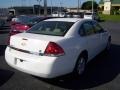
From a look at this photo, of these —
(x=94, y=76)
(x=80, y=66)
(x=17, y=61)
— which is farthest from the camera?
(x=94, y=76)

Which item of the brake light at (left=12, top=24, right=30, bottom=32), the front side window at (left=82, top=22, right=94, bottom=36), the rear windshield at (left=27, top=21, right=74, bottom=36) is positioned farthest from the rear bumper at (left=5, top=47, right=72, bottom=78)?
the brake light at (left=12, top=24, right=30, bottom=32)

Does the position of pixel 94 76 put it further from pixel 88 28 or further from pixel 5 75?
pixel 5 75

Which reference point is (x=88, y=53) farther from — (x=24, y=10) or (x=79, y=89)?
(x=24, y=10)

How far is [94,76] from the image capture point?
6730mm

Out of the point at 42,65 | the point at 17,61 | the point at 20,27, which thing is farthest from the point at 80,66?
the point at 20,27

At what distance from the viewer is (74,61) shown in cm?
606

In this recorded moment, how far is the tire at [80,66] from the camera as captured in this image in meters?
→ 6.31

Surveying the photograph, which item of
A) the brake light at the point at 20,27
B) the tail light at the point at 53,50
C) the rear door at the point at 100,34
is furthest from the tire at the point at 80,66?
the brake light at the point at 20,27

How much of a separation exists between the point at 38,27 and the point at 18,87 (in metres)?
1.86

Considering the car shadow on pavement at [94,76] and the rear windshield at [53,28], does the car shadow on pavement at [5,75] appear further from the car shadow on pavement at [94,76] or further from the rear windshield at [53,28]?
the rear windshield at [53,28]

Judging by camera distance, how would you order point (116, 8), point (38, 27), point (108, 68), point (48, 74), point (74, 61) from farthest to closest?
point (116, 8)
point (108, 68)
point (38, 27)
point (74, 61)
point (48, 74)

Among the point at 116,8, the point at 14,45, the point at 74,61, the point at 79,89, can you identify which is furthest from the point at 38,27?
the point at 116,8

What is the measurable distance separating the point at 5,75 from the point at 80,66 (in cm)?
195

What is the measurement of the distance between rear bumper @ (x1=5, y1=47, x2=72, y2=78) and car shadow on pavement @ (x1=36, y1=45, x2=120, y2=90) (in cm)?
45
